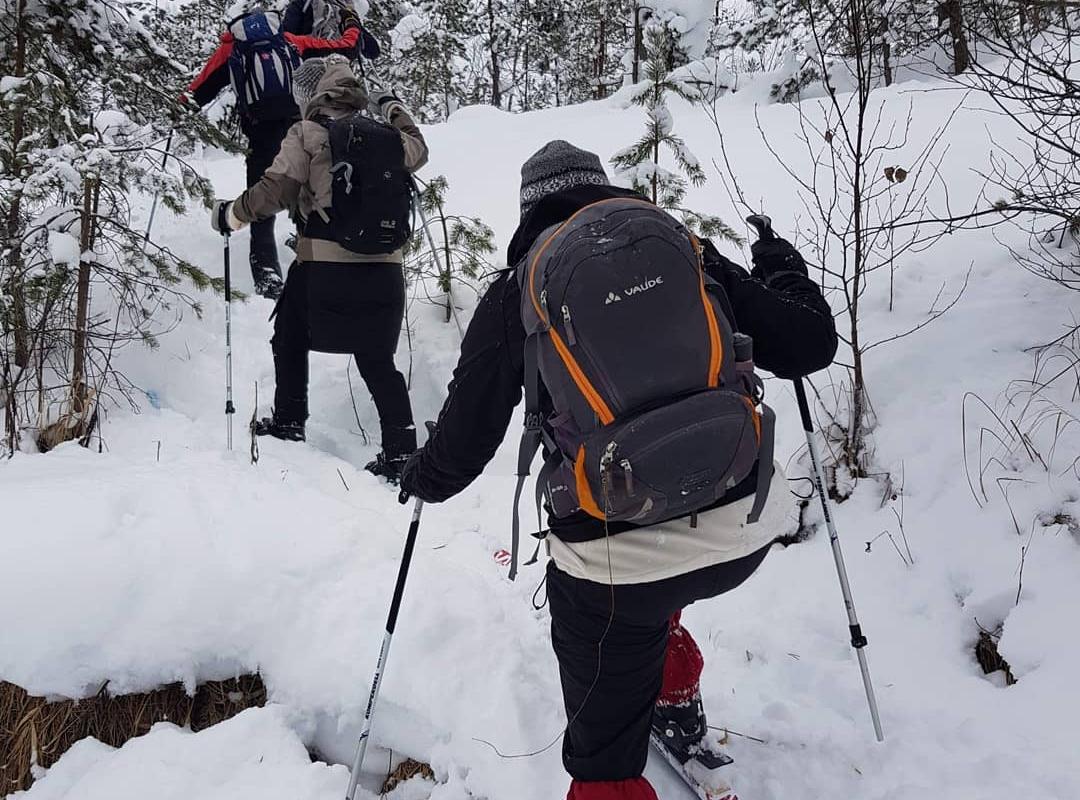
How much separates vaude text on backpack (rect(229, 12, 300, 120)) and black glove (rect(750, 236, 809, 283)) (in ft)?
16.3

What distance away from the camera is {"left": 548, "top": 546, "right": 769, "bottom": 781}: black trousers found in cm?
188

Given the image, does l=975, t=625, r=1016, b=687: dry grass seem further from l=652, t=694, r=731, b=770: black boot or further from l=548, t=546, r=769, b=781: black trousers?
l=548, t=546, r=769, b=781: black trousers

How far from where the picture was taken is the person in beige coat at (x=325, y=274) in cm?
Answer: 421

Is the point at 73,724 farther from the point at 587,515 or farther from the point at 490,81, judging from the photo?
the point at 490,81

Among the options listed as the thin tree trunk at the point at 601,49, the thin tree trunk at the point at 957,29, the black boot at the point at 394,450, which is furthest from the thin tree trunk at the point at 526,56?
the black boot at the point at 394,450

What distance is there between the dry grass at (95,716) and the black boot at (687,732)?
170 centimetres

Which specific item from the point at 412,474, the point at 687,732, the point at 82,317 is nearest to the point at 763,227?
the point at 412,474

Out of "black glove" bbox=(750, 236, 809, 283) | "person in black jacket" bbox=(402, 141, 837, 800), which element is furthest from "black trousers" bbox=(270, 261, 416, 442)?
"black glove" bbox=(750, 236, 809, 283)

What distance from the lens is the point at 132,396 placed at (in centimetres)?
547

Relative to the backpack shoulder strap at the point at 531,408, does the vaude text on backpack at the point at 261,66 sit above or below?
above

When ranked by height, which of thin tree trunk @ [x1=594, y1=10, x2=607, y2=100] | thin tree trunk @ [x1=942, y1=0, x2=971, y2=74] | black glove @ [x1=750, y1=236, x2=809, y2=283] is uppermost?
thin tree trunk @ [x1=594, y1=10, x2=607, y2=100]

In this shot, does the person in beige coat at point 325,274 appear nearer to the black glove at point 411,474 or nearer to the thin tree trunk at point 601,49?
the black glove at point 411,474

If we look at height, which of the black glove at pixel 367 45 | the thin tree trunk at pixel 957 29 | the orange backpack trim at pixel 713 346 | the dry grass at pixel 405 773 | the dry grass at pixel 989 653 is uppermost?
the black glove at pixel 367 45

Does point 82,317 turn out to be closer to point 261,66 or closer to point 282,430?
point 282,430
